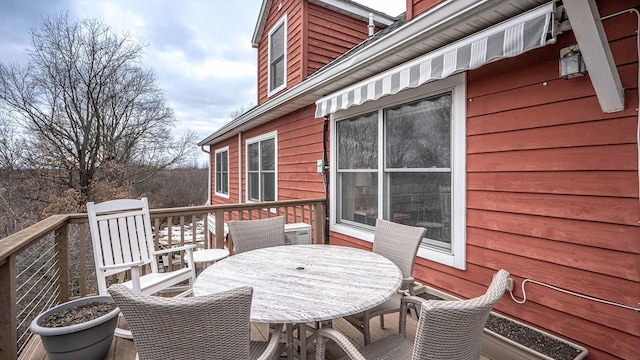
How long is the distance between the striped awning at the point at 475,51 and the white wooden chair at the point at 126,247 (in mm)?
2324

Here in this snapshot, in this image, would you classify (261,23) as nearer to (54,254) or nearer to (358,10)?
(358,10)

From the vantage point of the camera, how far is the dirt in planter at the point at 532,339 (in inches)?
73.3

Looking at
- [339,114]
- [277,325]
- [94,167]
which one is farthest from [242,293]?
[94,167]

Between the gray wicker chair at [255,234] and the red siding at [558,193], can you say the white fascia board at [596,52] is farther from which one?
the gray wicker chair at [255,234]

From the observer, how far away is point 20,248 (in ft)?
5.82

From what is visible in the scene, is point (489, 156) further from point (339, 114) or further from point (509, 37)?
point (339, 114)

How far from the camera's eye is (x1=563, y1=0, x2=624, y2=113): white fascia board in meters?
1.50

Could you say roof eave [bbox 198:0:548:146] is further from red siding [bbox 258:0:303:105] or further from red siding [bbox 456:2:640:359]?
red siding [bbox 258:0:303:105]

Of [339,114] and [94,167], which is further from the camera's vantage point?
[94,167]

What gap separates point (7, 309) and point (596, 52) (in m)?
3.56

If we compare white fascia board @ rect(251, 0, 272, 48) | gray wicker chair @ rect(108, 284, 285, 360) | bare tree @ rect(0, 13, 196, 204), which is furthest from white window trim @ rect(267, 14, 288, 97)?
bare tree @ rect(0, 13, 196, 204)

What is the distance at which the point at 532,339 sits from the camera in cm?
202

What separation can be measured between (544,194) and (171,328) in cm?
226

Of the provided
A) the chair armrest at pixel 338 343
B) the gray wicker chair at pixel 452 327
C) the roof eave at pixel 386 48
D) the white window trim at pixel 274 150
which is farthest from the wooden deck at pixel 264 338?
the white window trim at pixel 274 150
